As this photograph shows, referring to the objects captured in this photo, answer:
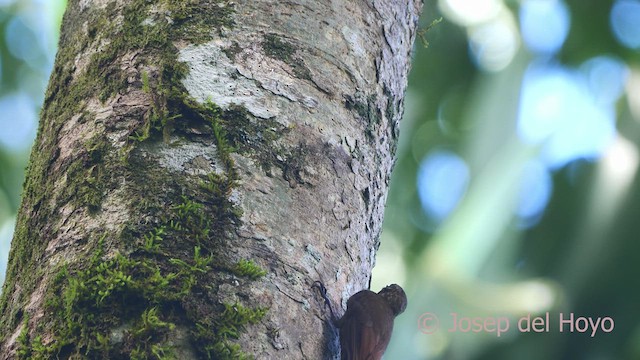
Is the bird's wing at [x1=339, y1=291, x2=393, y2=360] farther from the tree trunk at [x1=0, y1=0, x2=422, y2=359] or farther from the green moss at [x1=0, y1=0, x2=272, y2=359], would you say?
the green moss at [x1=0, y1=0, x2=272, y2=359]

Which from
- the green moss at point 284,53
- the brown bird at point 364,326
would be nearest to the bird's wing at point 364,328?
the brown bird at point 364,326

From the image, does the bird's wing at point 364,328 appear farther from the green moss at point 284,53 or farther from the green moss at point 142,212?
the green moss at point 284,53

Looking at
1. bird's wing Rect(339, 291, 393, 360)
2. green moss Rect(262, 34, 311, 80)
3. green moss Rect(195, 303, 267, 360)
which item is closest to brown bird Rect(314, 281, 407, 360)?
bird's wing Rect(339, 291, 393, 360)

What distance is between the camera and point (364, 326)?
2432 mm

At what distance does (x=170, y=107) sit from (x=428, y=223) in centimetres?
377

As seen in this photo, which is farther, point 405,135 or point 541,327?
point 405,135

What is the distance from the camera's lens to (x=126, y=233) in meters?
1.84

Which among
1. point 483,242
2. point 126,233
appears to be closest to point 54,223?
point 126,233

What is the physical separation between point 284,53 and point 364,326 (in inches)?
33.7

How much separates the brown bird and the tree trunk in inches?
2.4

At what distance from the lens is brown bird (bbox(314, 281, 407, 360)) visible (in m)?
2.16

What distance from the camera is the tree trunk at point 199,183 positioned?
1752mm

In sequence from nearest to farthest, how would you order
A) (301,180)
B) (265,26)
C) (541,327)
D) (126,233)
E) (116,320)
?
(116,320)
(126,233)
(301,180)
(265,26)
(541,327)

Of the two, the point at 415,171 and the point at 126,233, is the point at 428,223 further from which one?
the point at 126,233
